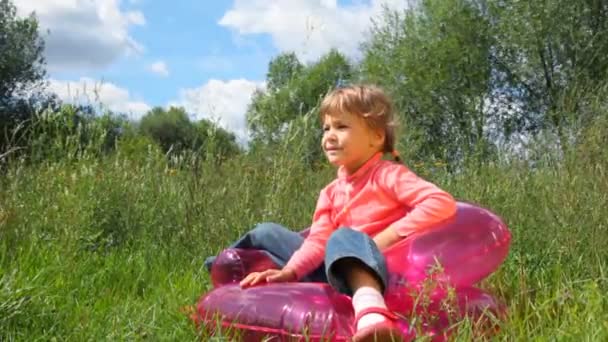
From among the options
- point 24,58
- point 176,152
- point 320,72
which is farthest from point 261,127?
point 320,72

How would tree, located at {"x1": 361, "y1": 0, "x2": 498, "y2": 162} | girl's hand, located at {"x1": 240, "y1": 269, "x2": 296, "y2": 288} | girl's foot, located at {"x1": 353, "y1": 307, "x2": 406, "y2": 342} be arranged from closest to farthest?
girl's foot, located at {"x1": 353, "y1": 307, "x2": 406, "y2": 342}
girl's hand, located at {"x1": 240, "y1": 269, "x2": 296, "y2": 288}
tree, located at {"x1": 361, "y1": 0, "x2": 498, "y2": 162}

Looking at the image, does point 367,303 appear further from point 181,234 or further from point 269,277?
point 181,234

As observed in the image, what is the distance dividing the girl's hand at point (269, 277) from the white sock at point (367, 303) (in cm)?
45

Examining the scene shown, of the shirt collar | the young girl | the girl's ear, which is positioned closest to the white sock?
the young girl

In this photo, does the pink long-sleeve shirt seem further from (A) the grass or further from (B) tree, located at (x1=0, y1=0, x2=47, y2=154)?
(B) tree, located at (x1=0, y1=0, x2=47, y2=154)

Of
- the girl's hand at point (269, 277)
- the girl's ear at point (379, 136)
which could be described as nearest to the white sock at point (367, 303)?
the girl's hand at point (269, 277)

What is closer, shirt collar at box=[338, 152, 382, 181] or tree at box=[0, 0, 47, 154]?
shirt collar at box=[338, 152, 382, 181]

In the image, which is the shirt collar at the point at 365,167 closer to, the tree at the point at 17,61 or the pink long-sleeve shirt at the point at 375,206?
the pink long-sleeve shirt at the point at 375,206

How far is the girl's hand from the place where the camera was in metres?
2.93

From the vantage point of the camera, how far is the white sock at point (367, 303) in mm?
2424

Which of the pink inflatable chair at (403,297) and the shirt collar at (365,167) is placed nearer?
the pink inflatable chair at (403,297)

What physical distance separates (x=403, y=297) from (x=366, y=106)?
769 millimetres

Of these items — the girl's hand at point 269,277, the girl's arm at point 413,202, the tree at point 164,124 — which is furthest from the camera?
the tree at point 164,124

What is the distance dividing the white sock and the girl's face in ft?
2.11
